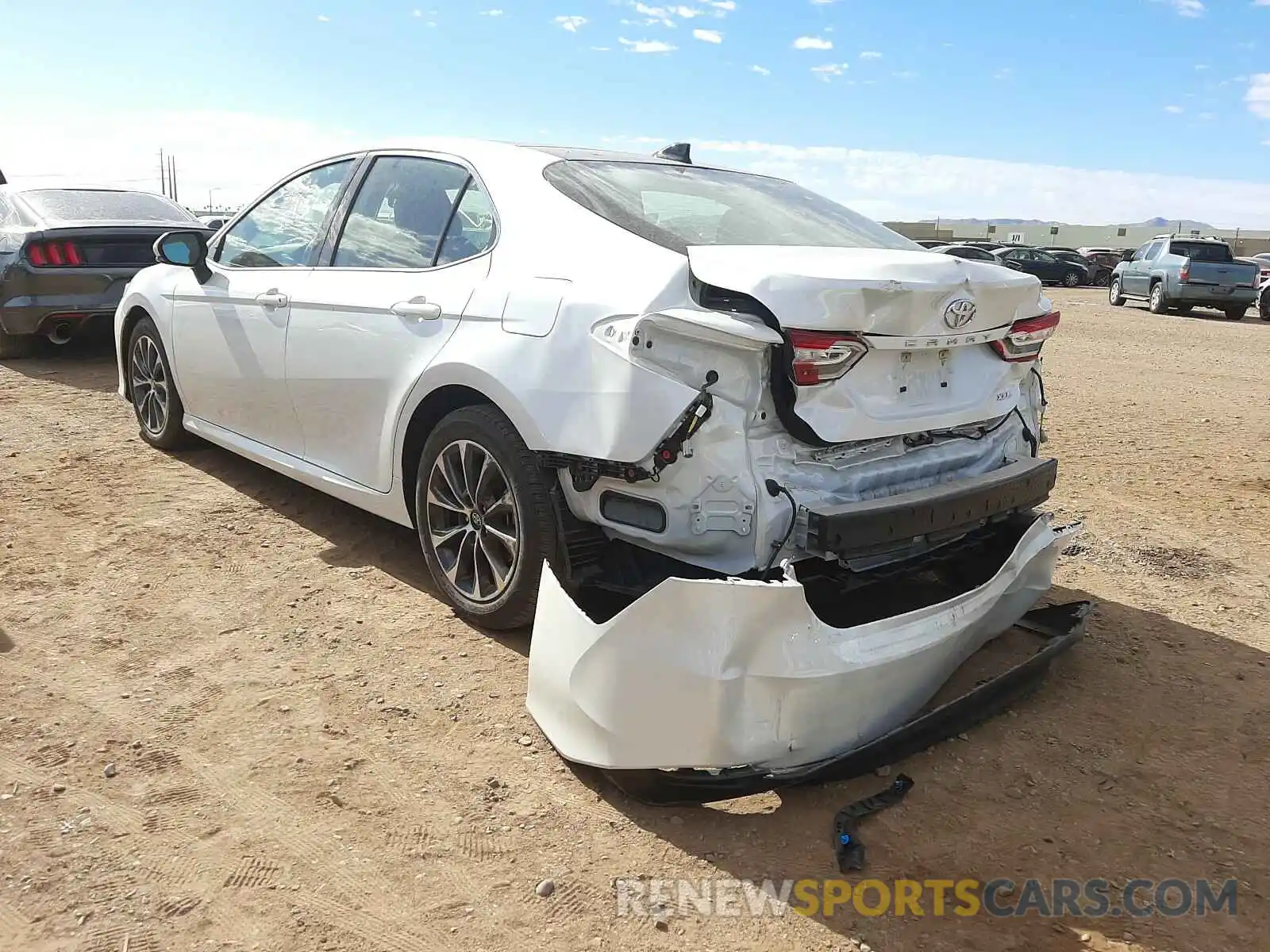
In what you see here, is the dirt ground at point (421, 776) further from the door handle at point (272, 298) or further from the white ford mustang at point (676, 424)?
the door handle at point (272, 298)

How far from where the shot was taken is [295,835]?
2.51 metres

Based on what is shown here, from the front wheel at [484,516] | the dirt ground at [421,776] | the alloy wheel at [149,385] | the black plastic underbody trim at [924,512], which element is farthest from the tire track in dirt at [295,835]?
the alloy wheel at [149,385]

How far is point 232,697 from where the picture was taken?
3.16 meters

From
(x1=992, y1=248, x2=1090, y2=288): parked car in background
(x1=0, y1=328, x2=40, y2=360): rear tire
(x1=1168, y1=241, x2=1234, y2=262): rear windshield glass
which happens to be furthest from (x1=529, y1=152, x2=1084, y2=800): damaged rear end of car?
(x1=992, y1=248, x2=1090, y2=288): parked car in background

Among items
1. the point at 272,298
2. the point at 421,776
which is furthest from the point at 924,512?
the point at 272,298

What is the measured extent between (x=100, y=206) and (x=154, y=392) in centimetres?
396

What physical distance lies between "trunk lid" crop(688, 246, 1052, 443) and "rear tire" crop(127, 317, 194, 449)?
12.4 ft

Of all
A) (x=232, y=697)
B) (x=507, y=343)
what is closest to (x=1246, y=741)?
(x=507, y=343)

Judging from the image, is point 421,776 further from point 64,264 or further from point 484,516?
point 64,264

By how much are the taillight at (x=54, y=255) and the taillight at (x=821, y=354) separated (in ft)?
23.9

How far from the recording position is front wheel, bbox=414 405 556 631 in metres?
3.16

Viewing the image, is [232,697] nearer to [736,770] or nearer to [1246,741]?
[736,770]

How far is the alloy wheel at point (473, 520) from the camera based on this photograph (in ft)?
10.9

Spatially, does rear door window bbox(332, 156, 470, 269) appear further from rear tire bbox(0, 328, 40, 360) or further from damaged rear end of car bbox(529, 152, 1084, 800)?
rear tire bbox(0, 328, 40, 360)
